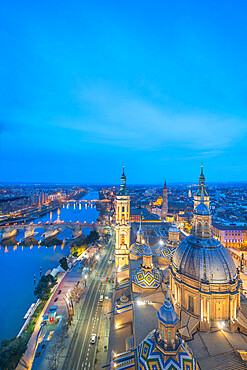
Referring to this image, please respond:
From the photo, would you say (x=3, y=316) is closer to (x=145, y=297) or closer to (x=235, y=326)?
(x=145, y=297)

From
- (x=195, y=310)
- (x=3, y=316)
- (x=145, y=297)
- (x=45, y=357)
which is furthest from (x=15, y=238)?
(x=195, y=310)

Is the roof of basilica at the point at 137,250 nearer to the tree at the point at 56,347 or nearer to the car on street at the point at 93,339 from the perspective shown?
the car on street at the point at 93,339

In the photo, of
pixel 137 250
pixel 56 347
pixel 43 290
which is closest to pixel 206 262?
pixel 137 250

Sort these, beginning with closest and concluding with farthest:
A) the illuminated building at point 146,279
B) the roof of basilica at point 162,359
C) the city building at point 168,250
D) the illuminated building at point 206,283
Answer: the roof of basilica at point 162,359 < the illuminated building at point 206,283 < the illuminated building at point 146,279 < the city building at point 168,250

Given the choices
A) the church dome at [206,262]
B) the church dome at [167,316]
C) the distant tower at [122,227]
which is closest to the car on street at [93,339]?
the distant tower at [122,227]

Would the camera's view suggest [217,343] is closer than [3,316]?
Yes
